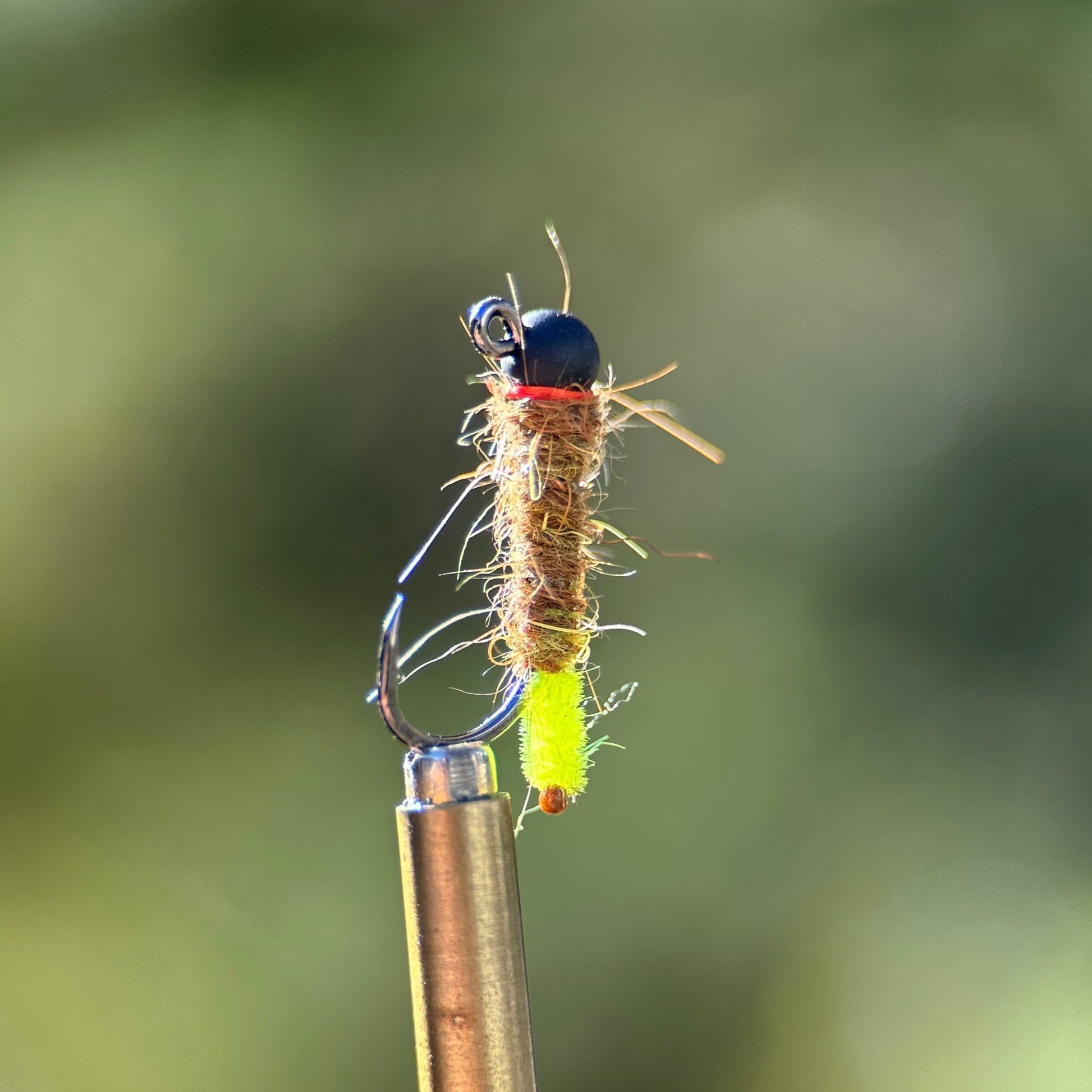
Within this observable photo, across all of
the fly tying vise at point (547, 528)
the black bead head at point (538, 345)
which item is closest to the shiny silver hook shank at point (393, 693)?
the fly tying vise at point (547, 528)

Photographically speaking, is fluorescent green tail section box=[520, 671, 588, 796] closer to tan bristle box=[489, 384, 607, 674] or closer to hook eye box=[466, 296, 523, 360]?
tan bristle box=[489, 384, 607, 674]

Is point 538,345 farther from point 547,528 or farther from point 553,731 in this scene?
point 553,731

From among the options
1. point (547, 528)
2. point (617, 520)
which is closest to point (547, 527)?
point (547, 528)

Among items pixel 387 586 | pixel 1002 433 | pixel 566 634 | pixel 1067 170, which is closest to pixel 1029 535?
pixel 1002 433

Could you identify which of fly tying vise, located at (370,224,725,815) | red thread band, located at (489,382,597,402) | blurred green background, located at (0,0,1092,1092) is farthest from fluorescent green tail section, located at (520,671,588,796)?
blurred green background, located at (0,0,1092,1092)

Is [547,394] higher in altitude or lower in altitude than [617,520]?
lower

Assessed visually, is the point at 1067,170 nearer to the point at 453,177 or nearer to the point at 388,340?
the point at 453,177

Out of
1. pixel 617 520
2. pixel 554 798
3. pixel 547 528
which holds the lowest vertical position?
pixel 554 798
